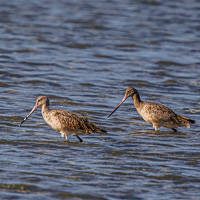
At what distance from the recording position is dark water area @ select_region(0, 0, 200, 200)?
859 cm

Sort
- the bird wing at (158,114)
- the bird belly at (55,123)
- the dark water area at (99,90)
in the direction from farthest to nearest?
the bird wing at (158,114)
the bird belly at (55,123)
the dark water area at (99,90)

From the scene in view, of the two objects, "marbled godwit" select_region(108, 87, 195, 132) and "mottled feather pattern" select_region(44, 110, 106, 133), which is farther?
"marbled godwit" select_region(108, 87, 195, 132)

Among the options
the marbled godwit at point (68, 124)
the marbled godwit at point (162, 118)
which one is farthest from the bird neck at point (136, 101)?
the marbled godwit at point (68, 124)

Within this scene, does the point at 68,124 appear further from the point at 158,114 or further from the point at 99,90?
the point at 99,90

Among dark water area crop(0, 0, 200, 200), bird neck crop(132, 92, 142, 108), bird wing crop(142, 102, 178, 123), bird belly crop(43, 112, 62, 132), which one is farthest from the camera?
bird neck crop(132, 92, 142, 108)

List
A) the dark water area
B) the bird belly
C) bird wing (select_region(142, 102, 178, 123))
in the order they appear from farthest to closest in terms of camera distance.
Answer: bird wing (select_region(142, 102, 178, 123)), the bird belly, the dark water area

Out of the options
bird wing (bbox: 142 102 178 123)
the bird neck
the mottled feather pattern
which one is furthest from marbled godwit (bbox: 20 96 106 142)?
the bird neck

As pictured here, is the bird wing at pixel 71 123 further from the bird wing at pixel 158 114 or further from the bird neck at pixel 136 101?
the bird neck at pixel 136 101

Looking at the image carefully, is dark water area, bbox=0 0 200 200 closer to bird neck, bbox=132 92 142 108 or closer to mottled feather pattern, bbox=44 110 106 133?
mottled feather pattern, bbox=44 110 106 133

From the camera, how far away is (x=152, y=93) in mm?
15531

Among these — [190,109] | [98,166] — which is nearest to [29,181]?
[98,166]

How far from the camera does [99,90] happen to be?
15.4 metres

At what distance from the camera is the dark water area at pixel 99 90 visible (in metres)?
8.59

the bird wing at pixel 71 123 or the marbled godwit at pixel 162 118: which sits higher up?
the bird wing at pixel 71 123
